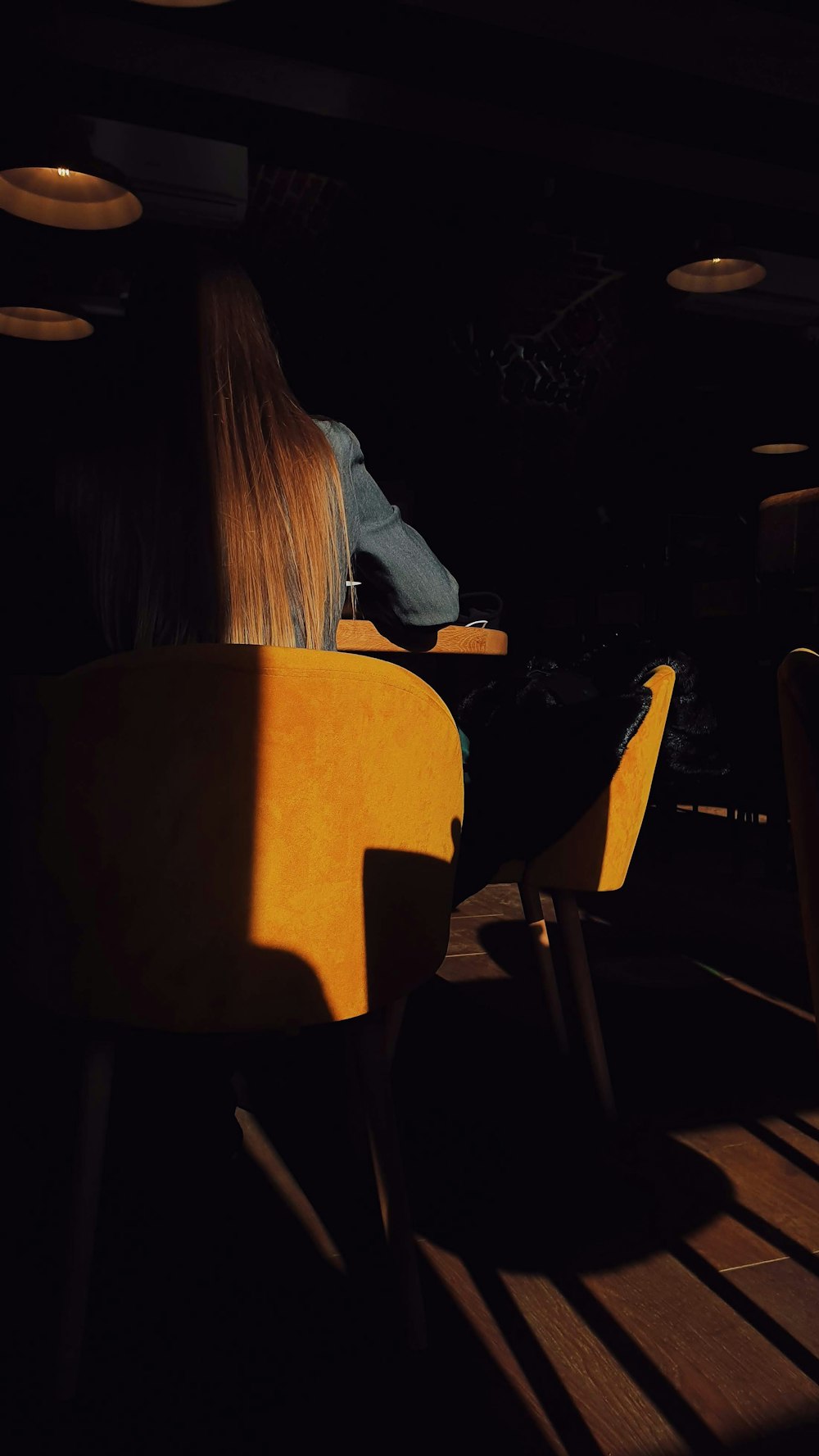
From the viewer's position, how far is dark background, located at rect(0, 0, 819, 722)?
4465mm

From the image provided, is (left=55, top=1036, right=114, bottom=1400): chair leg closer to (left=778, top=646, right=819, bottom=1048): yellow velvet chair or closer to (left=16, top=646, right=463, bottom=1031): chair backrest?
(left=16, top=646, right=463, bottom=1031): chair backrest

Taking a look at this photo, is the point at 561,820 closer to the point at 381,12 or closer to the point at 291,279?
the point at 381,12

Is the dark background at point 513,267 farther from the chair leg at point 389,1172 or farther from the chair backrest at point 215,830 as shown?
the chair leg at point 389,1172

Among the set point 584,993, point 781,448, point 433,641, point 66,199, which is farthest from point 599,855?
point 781,448

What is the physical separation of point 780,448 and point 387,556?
811 cm

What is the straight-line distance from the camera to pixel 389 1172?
1095 mm

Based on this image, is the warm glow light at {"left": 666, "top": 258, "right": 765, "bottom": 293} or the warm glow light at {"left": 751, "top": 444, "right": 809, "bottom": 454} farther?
the warm glow light at {"left": 751, "top": 444, "right": 809, "bottom": 454}

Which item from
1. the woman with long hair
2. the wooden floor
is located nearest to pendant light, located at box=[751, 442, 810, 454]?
the wooden floor

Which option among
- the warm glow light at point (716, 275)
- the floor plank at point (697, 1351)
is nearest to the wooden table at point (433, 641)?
the floor plank at point (697, 1351)

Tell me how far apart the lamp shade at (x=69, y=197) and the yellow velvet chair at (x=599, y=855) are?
300 cm

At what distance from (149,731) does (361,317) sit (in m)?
6.91

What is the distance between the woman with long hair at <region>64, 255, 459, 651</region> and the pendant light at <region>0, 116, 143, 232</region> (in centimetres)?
263

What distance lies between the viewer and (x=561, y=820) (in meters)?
1.61

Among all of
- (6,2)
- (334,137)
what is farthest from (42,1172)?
(334,137)
